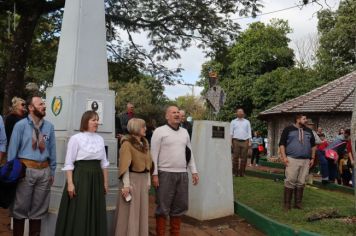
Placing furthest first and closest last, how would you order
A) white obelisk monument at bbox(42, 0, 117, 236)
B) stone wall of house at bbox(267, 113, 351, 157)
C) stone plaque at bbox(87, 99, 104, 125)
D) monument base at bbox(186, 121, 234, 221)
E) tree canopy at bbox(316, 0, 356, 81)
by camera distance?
1. tree canopy at bbox(316, 0, 356, 81)
2. stone wall of house at bbox(267, 113, 351, 157)
3. monument base at bbox(186, 121, 234, 221)
4. stone plaque at bbox(87, 99, 104, 125)
5. white obelisk monument at bbox(42, 0, 117, 236)

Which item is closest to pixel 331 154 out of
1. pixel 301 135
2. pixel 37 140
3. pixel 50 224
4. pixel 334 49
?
pixel 301 135

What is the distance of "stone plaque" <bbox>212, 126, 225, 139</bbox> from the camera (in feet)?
26.8

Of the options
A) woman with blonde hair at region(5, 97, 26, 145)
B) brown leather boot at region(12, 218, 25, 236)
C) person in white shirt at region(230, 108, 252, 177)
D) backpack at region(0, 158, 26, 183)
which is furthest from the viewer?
person in white shirt at region(230, 108, 252, 177)

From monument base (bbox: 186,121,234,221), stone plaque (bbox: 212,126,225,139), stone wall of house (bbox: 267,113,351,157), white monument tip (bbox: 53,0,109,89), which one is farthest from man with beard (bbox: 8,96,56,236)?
stone wall of house (bbox: 267,113,351,157)

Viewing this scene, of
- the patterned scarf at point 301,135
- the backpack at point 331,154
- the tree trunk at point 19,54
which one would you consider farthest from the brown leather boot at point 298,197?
the tree trunk at point 19,54

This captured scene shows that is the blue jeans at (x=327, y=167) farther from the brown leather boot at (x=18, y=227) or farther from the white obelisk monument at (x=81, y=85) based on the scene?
the brown leather boot at (x=18, y=227)

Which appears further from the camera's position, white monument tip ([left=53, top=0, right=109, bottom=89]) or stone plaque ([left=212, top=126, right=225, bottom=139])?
stone plaque ([left=212, top=126, right=225, bottom=139])

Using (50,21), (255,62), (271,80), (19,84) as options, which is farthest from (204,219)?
(255,62)

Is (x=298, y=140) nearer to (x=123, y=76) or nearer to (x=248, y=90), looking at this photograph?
(x=123, y=76)

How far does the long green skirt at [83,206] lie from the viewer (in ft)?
17.6

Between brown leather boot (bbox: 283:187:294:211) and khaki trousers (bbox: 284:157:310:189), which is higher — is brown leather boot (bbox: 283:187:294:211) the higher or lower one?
the lower one

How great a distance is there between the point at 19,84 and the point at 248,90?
21.5 meters

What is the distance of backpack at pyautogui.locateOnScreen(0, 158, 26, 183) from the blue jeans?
10025mm

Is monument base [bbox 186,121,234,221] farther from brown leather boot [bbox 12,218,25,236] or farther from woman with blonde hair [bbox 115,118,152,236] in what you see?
brown leather boot [bbox 12,218,25,236]
